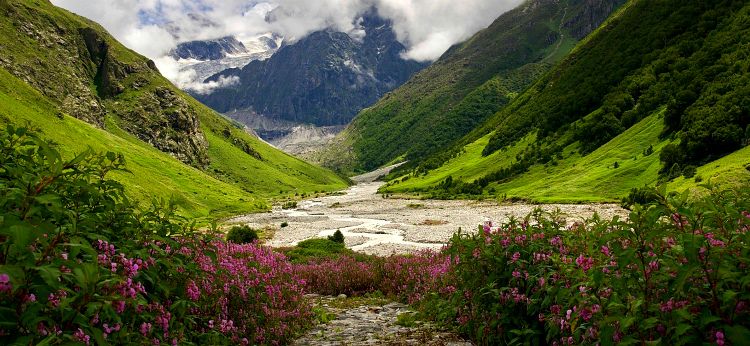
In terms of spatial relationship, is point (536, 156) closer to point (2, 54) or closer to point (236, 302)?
point (236, 302)

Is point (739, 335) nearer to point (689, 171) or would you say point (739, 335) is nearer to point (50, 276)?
point (50, 276)

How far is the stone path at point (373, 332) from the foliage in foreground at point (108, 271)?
0.83 metres

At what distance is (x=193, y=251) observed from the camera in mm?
7859

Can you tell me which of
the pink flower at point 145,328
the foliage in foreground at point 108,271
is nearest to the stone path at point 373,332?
the foliage in foreground at point 108,271

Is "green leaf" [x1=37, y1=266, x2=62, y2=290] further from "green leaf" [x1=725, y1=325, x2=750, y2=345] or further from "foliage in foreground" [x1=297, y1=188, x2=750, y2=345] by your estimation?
"green leaf" [x1=725, y1=325, x2=750, y2=345]

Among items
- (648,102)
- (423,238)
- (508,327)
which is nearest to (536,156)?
(648,102)

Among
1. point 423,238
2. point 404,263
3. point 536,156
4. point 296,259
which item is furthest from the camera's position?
point 536,156

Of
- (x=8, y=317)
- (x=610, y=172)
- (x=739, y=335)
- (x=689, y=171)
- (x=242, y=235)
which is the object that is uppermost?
(x=610, y=172)

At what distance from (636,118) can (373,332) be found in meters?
113

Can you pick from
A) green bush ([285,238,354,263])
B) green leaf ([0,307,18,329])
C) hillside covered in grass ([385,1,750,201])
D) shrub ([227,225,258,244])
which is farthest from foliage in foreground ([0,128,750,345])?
hillside covered in grass ([385,1,750,201])

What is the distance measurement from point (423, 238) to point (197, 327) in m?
49.8

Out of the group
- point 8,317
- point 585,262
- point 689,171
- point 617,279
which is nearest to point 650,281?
point 617,279

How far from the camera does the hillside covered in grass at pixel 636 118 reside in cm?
6756

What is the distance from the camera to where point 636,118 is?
105438mm
